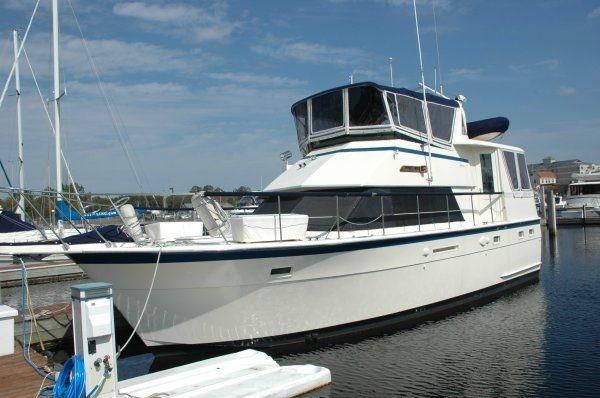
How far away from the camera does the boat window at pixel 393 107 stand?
32.7 feet

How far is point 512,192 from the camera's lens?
40.1ft

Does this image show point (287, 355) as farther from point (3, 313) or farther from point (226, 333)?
point (3, 313)

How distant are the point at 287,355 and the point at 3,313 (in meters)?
3.85

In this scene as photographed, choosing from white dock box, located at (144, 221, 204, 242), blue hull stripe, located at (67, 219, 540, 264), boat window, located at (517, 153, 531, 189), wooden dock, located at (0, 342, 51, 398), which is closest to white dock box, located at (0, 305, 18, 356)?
wooden dock, located at (0, 342, 51, 398)

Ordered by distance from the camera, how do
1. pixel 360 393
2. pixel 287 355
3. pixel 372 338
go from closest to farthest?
pixel 360 393
pixel 287 355
pixel 372 338

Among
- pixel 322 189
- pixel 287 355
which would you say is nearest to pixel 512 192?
pixel 322 189

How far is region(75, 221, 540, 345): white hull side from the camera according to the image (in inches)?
272

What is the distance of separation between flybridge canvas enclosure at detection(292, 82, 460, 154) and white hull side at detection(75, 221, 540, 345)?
2.53m

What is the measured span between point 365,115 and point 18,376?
7.25m

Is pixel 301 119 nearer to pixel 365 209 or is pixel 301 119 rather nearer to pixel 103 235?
pixel 365 209

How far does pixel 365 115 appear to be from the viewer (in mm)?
10023

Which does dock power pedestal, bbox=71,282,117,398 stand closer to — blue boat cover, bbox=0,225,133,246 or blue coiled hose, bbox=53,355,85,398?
blue coiled hose, bbox=53,355,85,398

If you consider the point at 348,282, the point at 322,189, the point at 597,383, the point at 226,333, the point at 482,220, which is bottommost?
the point at 597,383

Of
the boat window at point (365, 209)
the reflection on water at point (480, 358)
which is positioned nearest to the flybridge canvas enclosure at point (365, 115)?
the boat window at point (365, 209)
